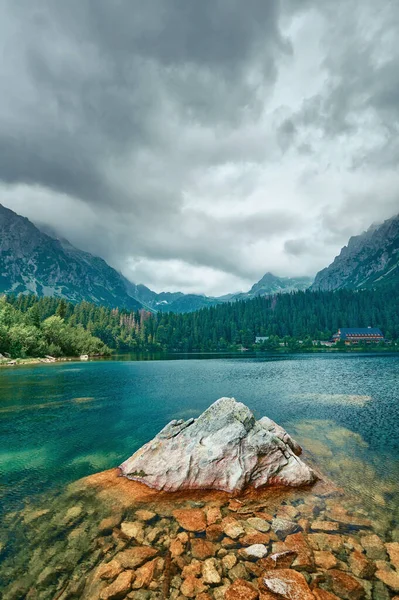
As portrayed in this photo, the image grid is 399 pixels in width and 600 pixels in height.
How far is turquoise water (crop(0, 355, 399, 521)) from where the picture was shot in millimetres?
21297

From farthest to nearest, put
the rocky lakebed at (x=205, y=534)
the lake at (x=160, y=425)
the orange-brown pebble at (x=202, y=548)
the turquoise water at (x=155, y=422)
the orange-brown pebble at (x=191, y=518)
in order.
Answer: the turquoise water at (x=155, y=422) → the lake at (x=160, y=425) → the orange-brown pebble at (x=191, y=518) → the orange-brown pebble at (x=202, y=548) → the rocky lakebed at (x=205, y=534)

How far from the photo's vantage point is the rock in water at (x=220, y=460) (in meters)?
19.1

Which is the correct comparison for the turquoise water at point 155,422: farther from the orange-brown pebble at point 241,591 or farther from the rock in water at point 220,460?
the orange-brown pebble at point 241,591

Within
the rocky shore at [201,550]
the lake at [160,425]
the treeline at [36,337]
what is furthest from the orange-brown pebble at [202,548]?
the treeline at [36,337]

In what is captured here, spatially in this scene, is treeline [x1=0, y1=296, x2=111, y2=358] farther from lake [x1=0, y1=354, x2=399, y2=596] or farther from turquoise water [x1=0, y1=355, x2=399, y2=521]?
turquoise water [x1=0, y1=355, x2=399, y2=521]

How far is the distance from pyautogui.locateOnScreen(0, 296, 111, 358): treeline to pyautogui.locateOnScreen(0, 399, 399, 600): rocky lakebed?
111 m

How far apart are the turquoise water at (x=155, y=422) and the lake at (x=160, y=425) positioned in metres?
0.09

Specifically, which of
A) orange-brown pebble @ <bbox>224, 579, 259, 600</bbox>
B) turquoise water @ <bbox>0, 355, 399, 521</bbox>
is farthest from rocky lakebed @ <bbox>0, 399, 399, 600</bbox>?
turquoise water @ <bbox>0, 355, 399, 521</bbox>

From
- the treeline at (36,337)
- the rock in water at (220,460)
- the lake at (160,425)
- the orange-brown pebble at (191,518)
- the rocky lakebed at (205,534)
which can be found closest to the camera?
the rocky lakebed at (205,534)

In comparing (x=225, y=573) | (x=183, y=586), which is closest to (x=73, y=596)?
(x=183, y=586)

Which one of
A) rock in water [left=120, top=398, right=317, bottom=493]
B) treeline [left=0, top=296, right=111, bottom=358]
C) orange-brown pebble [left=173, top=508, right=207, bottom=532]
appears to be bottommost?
orange-brown pebble [left=173, top=508, right=207, bottom=532]

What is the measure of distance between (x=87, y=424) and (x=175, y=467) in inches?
805

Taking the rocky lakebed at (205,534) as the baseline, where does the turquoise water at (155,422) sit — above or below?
below

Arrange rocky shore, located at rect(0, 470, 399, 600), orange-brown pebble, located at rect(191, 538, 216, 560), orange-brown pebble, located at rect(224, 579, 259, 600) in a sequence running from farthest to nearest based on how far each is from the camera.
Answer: orange-brown pebble, located at rect(191, 538, 216, 560)
rocky shore, located at rect(0, 470, 399, 600)
orange-brown pebble, located at rect(224, 579, 259, 600)
